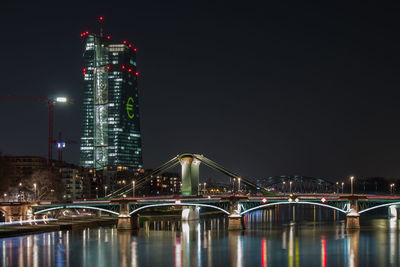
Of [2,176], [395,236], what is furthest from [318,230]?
[2,176]

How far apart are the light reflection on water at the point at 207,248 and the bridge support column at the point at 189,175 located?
2840cm

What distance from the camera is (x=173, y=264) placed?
64500 mm

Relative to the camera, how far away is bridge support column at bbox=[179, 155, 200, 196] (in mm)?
131625

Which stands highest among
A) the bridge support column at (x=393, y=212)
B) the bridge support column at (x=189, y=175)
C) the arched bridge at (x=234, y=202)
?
the bridge support column at (x=189, y=175)

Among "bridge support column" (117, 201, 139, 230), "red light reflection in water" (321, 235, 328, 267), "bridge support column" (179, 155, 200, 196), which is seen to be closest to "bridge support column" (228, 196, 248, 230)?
"bridge support column" (117, 201, 139, 230)

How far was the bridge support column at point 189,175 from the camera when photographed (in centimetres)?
13162

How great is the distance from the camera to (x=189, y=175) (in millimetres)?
132125

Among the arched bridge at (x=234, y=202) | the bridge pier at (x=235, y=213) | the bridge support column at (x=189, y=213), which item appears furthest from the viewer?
the bridge support column at (x=189, y=213)

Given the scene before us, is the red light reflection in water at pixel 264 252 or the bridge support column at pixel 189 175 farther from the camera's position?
the bridge support column at pixel 189 175

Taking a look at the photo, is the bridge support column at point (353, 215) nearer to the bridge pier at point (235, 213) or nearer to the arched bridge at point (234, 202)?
the arched bridge at point (234, 202)

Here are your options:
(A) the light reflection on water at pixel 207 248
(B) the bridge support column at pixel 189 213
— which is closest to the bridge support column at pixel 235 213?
(A) the light reflection on water at pixel 207 248

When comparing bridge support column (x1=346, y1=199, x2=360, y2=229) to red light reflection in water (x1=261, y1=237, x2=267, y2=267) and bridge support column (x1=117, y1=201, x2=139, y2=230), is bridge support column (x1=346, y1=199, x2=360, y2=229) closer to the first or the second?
red light reflection in water (x1=261, y1=237, x2=267, y2=267)

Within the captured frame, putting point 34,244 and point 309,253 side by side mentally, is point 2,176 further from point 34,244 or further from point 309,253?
point 309,253

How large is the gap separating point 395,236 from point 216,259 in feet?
114
